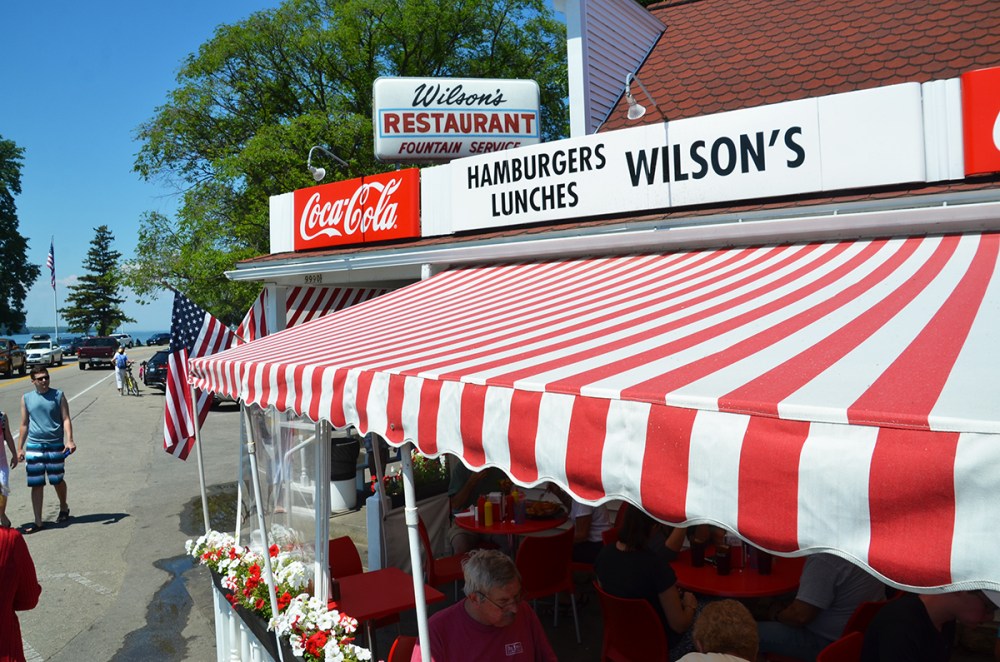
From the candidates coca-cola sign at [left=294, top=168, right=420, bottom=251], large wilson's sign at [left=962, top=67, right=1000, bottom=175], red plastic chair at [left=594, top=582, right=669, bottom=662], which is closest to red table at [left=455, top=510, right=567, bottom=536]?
red plastic chair at [left=594, top=582, right=669, bottom=662]

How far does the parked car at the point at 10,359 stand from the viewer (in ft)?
115

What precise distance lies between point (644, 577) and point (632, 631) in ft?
1.15

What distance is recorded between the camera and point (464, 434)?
113 inches

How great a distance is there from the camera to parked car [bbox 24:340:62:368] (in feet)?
134

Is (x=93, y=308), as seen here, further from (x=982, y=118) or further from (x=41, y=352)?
(x=982, y=118)

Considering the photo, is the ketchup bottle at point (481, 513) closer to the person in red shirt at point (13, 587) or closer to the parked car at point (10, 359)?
the person in red shirt at point (13, 587)

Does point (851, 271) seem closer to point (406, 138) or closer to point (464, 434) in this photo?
point (464, 434)

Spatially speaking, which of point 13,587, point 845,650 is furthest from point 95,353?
point 845,650

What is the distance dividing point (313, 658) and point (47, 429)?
6925 millimetres

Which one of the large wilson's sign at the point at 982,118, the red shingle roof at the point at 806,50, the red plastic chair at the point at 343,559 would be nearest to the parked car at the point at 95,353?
the red shingle roof at the point at 806,50

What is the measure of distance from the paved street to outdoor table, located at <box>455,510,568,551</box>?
8.52 ft

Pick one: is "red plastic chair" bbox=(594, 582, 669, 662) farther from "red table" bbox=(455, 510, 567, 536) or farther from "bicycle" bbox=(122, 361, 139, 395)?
"bicycle" bbox=(122, 361, 139, 395)

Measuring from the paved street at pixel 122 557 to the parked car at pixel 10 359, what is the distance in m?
23.2

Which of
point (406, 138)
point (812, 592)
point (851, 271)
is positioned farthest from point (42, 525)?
point (851, 271)
